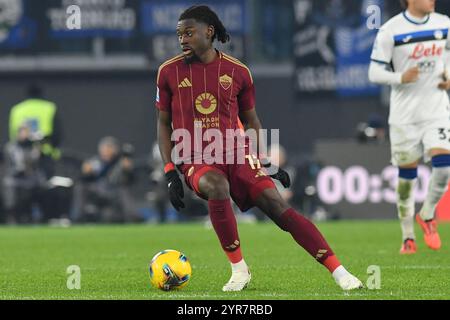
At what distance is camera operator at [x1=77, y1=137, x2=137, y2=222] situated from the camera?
2134 cm

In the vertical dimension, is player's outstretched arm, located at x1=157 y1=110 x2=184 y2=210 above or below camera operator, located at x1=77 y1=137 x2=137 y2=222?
above

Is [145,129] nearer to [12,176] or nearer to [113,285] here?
[12,176]

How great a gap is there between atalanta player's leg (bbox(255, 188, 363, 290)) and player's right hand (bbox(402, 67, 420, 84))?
3184 millimetres

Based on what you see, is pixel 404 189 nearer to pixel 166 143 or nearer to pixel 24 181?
pixel 166 143

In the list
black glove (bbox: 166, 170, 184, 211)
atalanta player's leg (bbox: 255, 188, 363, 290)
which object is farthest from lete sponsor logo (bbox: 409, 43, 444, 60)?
black glove (bbox: 166, 170, 184, 211)

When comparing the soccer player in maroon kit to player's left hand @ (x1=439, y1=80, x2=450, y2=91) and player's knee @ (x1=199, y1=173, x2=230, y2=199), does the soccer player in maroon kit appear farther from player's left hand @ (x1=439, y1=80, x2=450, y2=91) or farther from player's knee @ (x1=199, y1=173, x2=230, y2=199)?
player's left hand @ (x1=439, y1=80, x2=450, y2=91)

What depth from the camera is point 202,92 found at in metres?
9.27

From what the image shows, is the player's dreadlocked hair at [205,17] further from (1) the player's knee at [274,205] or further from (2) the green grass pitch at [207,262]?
(2) the green grass pitch at [207,262]

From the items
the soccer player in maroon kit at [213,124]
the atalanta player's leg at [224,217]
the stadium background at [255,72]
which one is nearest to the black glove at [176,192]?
the soccer player in maroon kit at [213,124]

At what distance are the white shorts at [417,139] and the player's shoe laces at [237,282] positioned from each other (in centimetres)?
351

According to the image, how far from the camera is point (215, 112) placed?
9281mm

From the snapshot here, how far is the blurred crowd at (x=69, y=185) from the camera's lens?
20.9 m

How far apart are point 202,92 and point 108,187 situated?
1237 centimetres

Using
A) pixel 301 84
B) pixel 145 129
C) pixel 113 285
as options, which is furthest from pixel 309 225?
pixel 145 129
